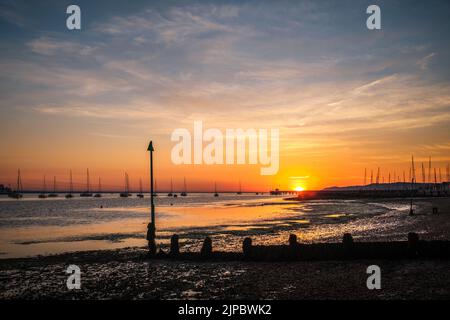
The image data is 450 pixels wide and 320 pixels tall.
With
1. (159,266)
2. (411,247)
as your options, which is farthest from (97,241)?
(411,247)

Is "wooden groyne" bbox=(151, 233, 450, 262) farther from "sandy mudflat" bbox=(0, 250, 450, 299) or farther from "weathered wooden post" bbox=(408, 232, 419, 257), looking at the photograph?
"sandy mudflat" bbox=(0, 250, 450, 299)

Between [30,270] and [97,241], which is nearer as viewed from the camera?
[30,270]

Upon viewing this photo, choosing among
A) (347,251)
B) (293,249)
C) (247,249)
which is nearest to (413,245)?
(347,251)

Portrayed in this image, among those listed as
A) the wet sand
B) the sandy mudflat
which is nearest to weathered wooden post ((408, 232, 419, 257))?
the wet sand

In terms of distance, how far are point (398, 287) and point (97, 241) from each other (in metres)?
24.9

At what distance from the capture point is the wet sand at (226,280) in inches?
485

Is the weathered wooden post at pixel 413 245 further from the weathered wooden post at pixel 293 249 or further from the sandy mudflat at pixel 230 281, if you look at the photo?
the weathered wooden post at pixel 293 249

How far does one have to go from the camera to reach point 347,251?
17688 mm

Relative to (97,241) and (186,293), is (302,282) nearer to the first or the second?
(186,293)

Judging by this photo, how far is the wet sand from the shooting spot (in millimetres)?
12308

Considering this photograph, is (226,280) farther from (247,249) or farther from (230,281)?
(247,249)

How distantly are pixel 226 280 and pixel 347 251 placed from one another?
21.8 feet

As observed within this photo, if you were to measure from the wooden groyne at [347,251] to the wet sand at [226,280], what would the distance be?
60 cm
